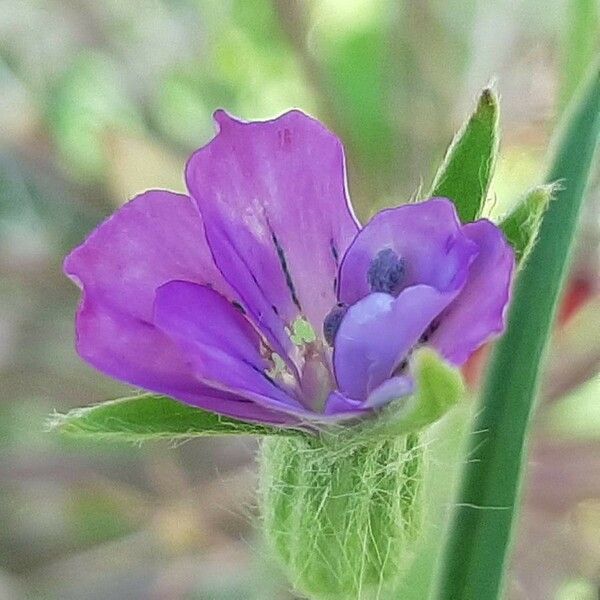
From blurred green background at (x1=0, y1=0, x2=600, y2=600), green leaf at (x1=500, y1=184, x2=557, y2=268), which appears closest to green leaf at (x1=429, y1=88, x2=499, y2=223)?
green leaf at (x1=500, y1=184, x2=557, y2=268)

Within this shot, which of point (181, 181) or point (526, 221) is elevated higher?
Answer: point (181, 181)

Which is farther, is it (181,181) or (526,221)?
(181,181)

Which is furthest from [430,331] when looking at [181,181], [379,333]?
[181,181]

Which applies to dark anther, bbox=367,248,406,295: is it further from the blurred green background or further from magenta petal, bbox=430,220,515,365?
the blurred green background

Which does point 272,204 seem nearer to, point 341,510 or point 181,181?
point 341,510

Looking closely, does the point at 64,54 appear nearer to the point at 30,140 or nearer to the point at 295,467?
the point at 30,140
